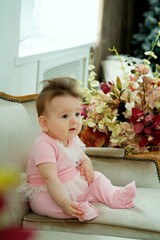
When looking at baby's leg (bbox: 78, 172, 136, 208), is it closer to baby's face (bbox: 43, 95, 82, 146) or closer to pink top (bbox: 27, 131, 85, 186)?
pink top (bbox: 27, 131, 85, 186)

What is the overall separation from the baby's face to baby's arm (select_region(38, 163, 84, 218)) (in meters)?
0.14

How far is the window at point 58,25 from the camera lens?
10.2ft

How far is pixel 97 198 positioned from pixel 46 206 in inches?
8.9

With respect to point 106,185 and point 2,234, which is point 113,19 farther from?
point 2,234

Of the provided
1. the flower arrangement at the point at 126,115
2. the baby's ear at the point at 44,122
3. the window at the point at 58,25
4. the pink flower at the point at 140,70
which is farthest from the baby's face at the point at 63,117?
the window at the point at 58,25

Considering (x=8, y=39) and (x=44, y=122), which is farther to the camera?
(x=8, y=39)

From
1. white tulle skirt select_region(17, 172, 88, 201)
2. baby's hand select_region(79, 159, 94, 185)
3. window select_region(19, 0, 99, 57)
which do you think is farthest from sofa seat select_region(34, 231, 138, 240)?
window select_region(19, 0, 99, 57)

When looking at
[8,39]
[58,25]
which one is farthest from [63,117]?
[58,25]

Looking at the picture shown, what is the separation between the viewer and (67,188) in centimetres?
159

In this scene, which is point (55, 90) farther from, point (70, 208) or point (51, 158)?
point (70, 208)

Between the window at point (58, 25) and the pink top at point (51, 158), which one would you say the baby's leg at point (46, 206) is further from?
the window at point (58, 25)

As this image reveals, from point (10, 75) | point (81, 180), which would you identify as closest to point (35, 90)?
point (10, 75)

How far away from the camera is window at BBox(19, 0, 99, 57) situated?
3120 mm

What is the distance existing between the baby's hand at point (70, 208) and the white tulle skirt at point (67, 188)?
0.10 m
